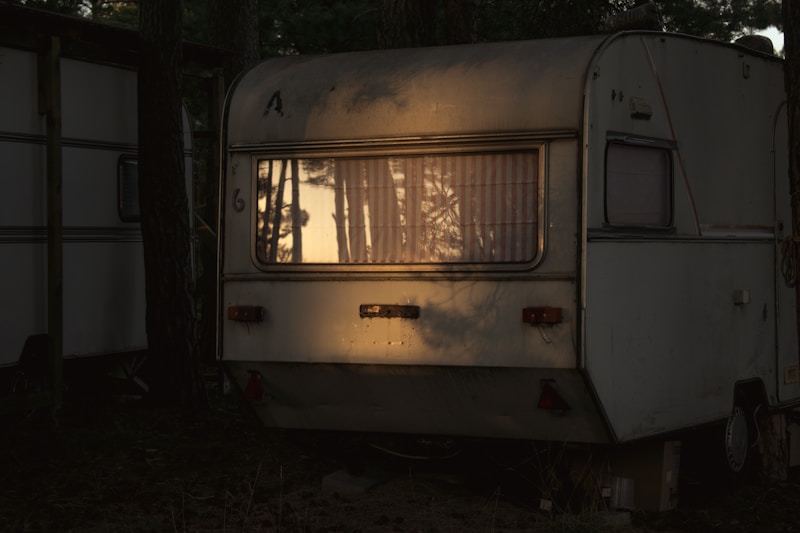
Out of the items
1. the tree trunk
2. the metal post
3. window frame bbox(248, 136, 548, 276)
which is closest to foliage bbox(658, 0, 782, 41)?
the tree trunk

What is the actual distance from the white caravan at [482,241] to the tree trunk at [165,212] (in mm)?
3291

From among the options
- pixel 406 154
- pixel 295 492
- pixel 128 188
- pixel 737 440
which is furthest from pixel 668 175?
pixel 128 188

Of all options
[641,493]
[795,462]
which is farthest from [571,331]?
[795,462]

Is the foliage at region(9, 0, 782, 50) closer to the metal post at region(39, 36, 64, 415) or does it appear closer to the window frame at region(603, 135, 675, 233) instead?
the metal post at region(39, 36, 64, 415)

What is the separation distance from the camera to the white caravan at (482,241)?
723cm

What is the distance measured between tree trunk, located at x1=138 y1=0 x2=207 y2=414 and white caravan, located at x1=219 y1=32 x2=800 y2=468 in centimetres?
329

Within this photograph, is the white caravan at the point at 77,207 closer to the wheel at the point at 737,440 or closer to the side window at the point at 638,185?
the side window at the point at 638,185

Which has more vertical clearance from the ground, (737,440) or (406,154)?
(406,154)

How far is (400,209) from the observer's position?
7.57m

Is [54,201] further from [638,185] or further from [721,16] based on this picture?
[721,16]

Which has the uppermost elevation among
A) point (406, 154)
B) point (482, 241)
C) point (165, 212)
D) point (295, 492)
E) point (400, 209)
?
point (406, 154)

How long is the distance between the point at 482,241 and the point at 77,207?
5.12 meters

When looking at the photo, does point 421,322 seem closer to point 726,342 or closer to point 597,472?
point 597,472

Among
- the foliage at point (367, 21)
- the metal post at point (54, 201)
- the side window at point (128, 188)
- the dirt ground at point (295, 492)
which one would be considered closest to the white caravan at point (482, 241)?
the dirt ground at point (295, 492)
